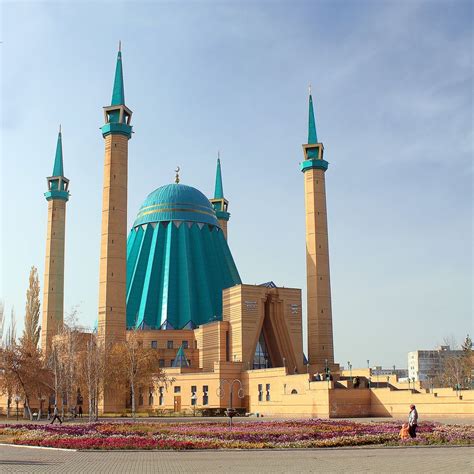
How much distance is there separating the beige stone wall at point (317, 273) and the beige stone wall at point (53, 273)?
73.1ft

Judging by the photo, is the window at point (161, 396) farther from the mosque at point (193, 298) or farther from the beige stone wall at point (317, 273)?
the beige stone wall at point (317, 273)

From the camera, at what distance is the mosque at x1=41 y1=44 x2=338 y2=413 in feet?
164

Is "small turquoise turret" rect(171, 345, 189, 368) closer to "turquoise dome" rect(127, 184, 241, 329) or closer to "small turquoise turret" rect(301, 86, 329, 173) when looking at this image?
"turquoise dome" rect(127, 184, 241, 329)

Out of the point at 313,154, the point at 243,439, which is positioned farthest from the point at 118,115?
the point at 243,439

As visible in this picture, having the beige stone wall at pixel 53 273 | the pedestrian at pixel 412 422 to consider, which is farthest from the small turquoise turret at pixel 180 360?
the pedestrian at pixel 412 422

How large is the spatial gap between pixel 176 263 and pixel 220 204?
15860 mm

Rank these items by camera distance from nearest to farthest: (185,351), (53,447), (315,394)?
(53,447)
(315,394)
(185,351)

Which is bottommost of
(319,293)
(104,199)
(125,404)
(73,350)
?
(125,404)

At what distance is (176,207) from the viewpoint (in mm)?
69250

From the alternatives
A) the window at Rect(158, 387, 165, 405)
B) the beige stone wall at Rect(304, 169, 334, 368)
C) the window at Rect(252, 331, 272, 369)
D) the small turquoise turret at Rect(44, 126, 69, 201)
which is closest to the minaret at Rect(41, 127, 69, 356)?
the small turquoise turret at Rect(44, 126, 69, 201)

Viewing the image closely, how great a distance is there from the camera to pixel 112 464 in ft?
48.0

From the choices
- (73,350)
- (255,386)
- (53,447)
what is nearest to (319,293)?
(255,386)

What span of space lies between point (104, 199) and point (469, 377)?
3604cm

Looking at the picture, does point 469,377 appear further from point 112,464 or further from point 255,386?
point 112,464
